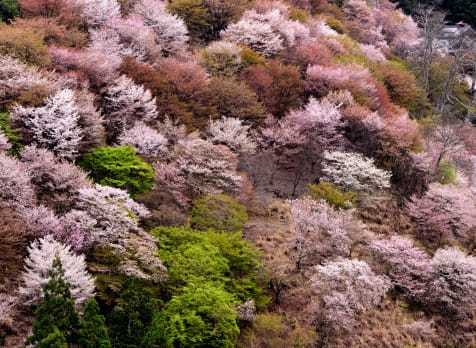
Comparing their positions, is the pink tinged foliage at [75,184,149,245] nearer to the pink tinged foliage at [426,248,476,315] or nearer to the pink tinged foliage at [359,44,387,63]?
the pink tinged foliage at [426,248,476,315]

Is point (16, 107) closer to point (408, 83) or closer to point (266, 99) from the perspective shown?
point (266, 99)

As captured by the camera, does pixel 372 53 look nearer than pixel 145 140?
No

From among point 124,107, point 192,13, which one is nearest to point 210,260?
point 124,107

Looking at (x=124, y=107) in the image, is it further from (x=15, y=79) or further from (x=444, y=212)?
(x=444, y=212)

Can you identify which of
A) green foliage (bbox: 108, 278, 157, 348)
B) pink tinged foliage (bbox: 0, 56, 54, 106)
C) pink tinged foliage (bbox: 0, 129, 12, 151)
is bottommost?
green foliage (bbox: 108, 278, 157, 348)

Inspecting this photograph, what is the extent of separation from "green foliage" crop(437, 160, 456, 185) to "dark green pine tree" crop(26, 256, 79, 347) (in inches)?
1013

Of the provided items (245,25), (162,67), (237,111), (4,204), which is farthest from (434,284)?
(245,25)

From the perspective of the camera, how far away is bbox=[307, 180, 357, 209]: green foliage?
2559 cm

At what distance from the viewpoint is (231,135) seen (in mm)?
28031

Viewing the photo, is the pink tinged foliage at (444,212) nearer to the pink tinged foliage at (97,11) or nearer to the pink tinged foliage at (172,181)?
the pink tinged foliage at (172,181)

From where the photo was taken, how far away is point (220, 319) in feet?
55.1

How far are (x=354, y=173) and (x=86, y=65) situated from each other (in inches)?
656

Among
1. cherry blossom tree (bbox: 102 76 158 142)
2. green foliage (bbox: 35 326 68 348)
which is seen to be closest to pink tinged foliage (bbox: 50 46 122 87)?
cherry blossom tree (bbox: 102 76 158 142)

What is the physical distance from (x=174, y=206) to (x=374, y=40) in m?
44.8
